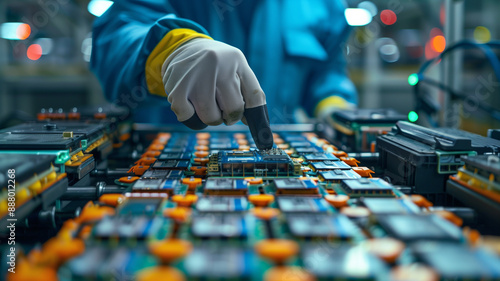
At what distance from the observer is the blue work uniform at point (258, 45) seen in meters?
2.30

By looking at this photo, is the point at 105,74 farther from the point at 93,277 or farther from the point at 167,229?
the point at 93,277

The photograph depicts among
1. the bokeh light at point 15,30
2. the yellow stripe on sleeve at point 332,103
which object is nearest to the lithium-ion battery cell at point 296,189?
the yellow stripe on sleeve at point 332,103

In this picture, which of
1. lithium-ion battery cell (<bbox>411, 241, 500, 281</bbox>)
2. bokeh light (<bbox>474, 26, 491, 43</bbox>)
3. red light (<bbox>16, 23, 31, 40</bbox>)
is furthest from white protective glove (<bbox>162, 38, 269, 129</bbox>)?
red light (<bbox>16, 23, 31, 40</bbox>)

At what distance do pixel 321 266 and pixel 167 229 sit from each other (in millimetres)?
389

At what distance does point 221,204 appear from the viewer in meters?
1.05

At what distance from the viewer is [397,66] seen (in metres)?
9.37

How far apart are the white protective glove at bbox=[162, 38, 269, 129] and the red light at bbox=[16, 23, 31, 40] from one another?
7296mm

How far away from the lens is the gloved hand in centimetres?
151

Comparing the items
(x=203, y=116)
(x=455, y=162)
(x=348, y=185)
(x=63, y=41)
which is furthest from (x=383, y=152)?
(x=63, y=41)

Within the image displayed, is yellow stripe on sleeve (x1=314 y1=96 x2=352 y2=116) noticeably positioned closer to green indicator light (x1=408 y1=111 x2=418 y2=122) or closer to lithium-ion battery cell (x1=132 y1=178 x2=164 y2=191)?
green indicator light (x1=408 y1=111 x2=418 y2=122)

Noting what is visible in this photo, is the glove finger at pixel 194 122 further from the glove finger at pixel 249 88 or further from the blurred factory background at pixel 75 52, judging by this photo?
the blurred factory background at pixel 75 52

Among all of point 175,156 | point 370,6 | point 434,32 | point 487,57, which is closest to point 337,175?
point 175,156

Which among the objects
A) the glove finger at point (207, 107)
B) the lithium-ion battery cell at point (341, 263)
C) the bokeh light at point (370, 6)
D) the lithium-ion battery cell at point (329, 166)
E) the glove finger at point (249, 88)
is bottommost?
the lithium-ion battery cell at point (341, 263)

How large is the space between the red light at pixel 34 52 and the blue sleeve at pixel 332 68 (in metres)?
6.50
